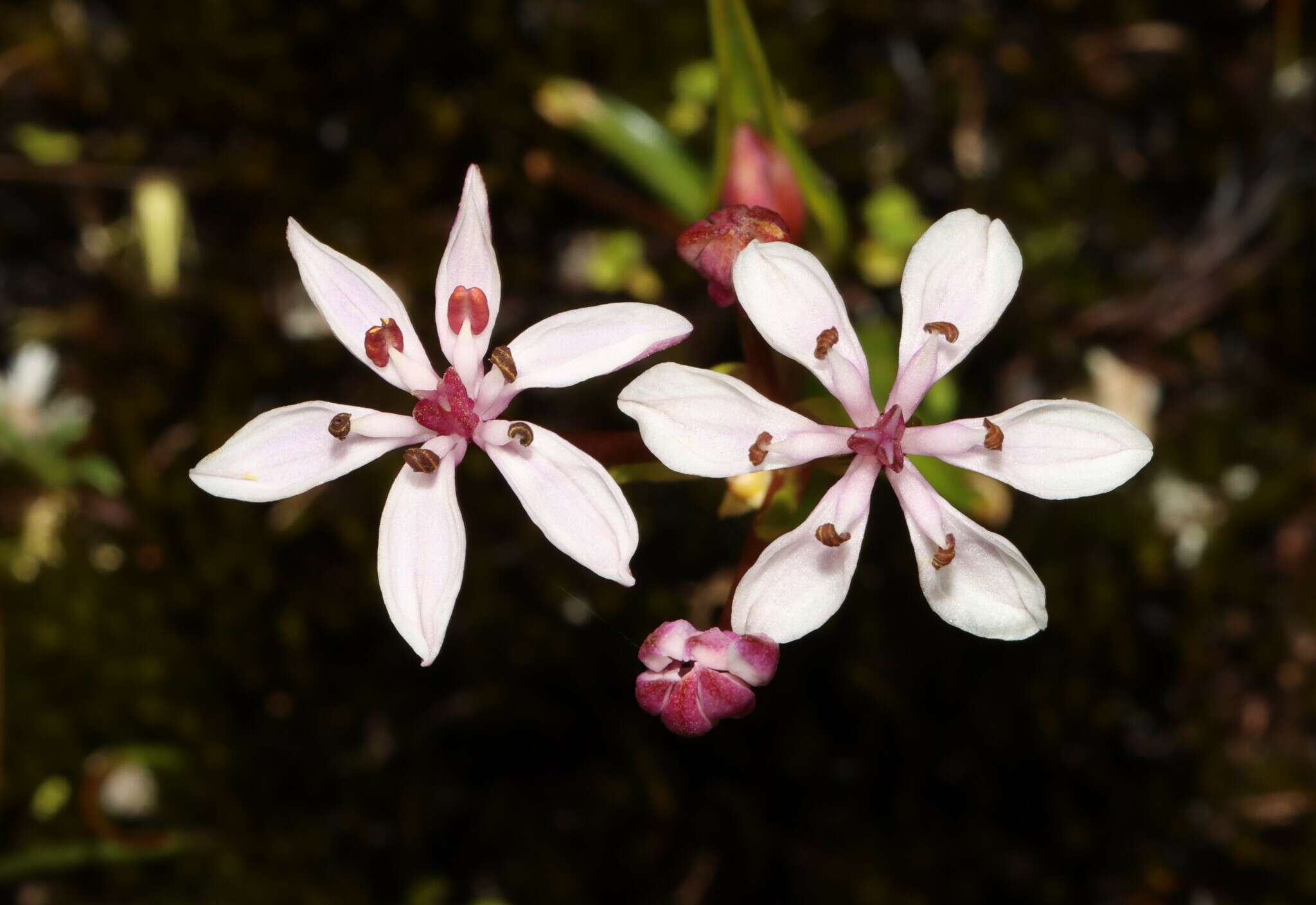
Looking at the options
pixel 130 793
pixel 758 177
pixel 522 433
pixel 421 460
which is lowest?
pixel 130 793

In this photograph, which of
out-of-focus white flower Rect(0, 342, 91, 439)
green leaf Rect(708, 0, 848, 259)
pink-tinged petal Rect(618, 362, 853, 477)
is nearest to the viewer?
pink-tinged petal Rect(618, 362, 853, 477)

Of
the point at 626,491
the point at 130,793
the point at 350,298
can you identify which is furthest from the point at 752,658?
the point at 130,793

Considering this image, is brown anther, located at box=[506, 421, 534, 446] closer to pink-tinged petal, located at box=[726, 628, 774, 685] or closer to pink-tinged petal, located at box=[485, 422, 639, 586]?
pink-tinged petal, located at box=[485, 422, 639, 586]

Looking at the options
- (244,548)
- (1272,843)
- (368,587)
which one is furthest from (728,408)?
(1272,843)

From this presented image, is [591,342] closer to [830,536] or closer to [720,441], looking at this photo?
[720,441]

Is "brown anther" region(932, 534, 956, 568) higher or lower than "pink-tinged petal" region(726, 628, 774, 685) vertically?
higher

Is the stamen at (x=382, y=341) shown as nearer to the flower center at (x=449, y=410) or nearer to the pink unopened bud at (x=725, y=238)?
the flower center at (x=449, y=410)

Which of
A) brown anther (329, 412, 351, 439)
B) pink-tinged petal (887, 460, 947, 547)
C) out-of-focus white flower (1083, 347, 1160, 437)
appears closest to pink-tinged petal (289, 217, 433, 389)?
brown anther (329, 412, 351, 439)

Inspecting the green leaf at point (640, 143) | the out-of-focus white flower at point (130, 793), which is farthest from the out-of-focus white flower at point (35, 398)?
the green leaf at point (640, 143)
